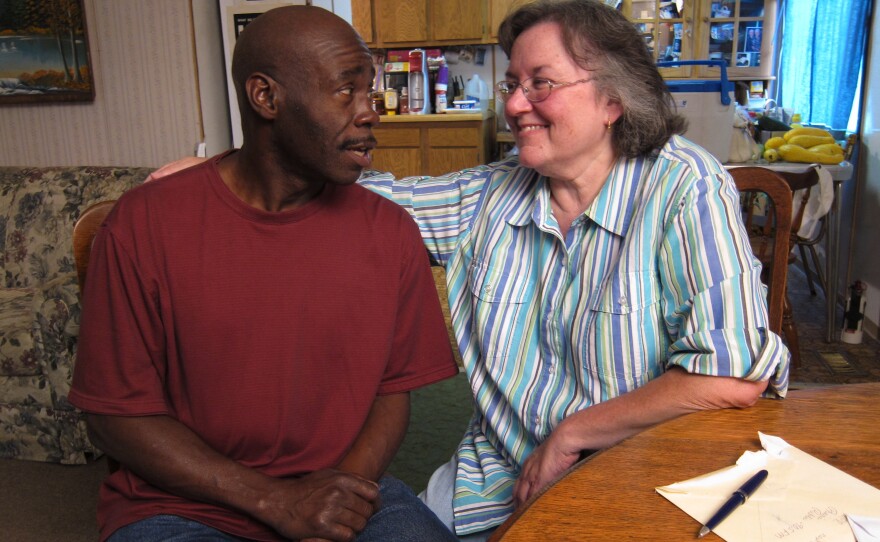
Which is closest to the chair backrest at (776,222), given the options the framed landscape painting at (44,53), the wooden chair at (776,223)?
the wooden chair at (776,223)

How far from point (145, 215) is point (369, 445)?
19.7 inches

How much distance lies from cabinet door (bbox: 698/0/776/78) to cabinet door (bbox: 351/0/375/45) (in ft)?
8.37

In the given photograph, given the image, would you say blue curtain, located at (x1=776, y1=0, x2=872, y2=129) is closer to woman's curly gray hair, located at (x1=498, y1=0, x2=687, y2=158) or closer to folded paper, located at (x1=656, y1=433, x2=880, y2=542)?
woman's curly gray hair, located at (x1=498, y1=0, x2=687, y2=158)

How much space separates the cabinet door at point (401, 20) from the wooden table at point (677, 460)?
5193 millimetres

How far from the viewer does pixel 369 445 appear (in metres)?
1.19

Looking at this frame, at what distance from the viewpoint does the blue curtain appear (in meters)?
4.28

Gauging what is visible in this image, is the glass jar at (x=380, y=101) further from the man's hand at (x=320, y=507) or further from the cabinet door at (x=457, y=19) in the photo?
the man's hand at (x=320, y=507)

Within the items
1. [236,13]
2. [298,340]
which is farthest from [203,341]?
[236,13]

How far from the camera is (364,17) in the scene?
5840 millimetres

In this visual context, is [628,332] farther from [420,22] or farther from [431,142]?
[420,22]

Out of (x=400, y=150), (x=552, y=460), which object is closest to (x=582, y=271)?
(x=552, y=460)

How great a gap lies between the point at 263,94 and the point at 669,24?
17.0 feet

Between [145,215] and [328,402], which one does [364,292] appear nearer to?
[328,402]

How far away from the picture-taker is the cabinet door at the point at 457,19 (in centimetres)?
564
